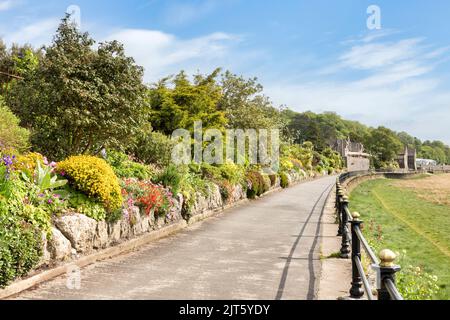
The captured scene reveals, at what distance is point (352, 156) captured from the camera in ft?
357

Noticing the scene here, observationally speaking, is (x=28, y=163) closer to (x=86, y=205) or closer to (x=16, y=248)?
(x=86, y=205)

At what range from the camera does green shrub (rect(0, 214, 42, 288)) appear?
6000 millimetres

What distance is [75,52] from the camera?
1352cm

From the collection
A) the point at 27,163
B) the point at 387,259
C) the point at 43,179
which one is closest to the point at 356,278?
the point at 387,259

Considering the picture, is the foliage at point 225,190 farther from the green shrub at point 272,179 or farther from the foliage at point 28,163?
the green shrub at point 272,179

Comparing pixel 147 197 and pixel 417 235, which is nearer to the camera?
pixel 147 197

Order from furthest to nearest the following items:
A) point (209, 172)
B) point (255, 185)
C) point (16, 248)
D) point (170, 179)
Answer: point (255, 185)
point (209, 172)
point (170, 179)
point (16, 248)

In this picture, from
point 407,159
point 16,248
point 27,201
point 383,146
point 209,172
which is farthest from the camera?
point 407,159

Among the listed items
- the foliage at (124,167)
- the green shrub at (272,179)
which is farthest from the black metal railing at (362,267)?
the green shrub at (272,179)

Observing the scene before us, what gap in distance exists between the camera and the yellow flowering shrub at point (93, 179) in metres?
9.02

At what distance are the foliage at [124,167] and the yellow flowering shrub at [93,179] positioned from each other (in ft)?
11.0

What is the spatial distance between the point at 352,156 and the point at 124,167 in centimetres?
10035
